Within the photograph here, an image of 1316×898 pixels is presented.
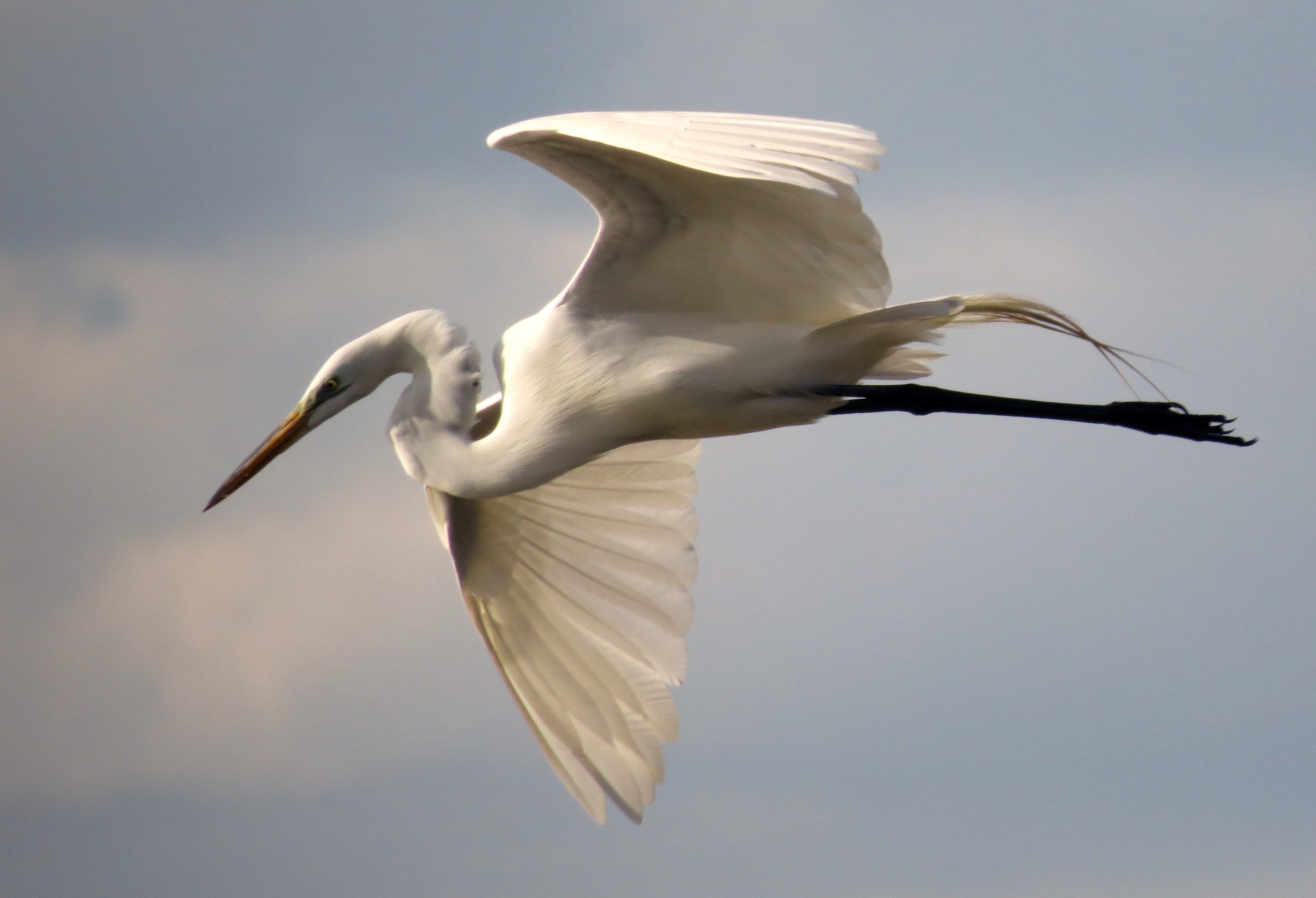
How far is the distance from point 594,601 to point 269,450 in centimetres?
164

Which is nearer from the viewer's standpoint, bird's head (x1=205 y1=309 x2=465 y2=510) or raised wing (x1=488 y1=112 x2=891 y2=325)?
raised wing (x1=488 y1=112 x2=891 y2=325)

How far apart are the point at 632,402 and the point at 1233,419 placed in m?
2.39

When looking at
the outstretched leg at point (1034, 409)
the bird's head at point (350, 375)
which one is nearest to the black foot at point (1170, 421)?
the outstretched leg at point (1034, 409)

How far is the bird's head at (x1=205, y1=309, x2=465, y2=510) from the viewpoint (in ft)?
20.7

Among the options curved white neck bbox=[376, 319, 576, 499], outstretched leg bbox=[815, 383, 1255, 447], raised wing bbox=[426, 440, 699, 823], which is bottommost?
raised wing bbox=[426, 440, 699, 823]

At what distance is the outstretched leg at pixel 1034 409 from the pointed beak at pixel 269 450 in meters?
2.00

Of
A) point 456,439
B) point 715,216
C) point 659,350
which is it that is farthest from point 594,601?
point 715,216

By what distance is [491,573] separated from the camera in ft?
24.9

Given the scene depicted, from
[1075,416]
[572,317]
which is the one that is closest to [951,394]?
[1075,416]

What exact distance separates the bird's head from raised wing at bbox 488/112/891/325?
2.01 ft

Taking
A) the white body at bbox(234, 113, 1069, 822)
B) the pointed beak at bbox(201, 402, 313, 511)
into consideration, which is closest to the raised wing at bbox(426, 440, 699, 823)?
the white body at bbox(234, 113, 1069, 822)

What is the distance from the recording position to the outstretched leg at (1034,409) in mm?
6410

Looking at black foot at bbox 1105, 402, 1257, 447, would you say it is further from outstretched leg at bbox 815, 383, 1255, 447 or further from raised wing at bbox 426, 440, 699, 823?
raised wing at bbox 426, 440, 699, 823

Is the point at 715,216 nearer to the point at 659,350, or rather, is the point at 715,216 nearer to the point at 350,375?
the point at 659,350
